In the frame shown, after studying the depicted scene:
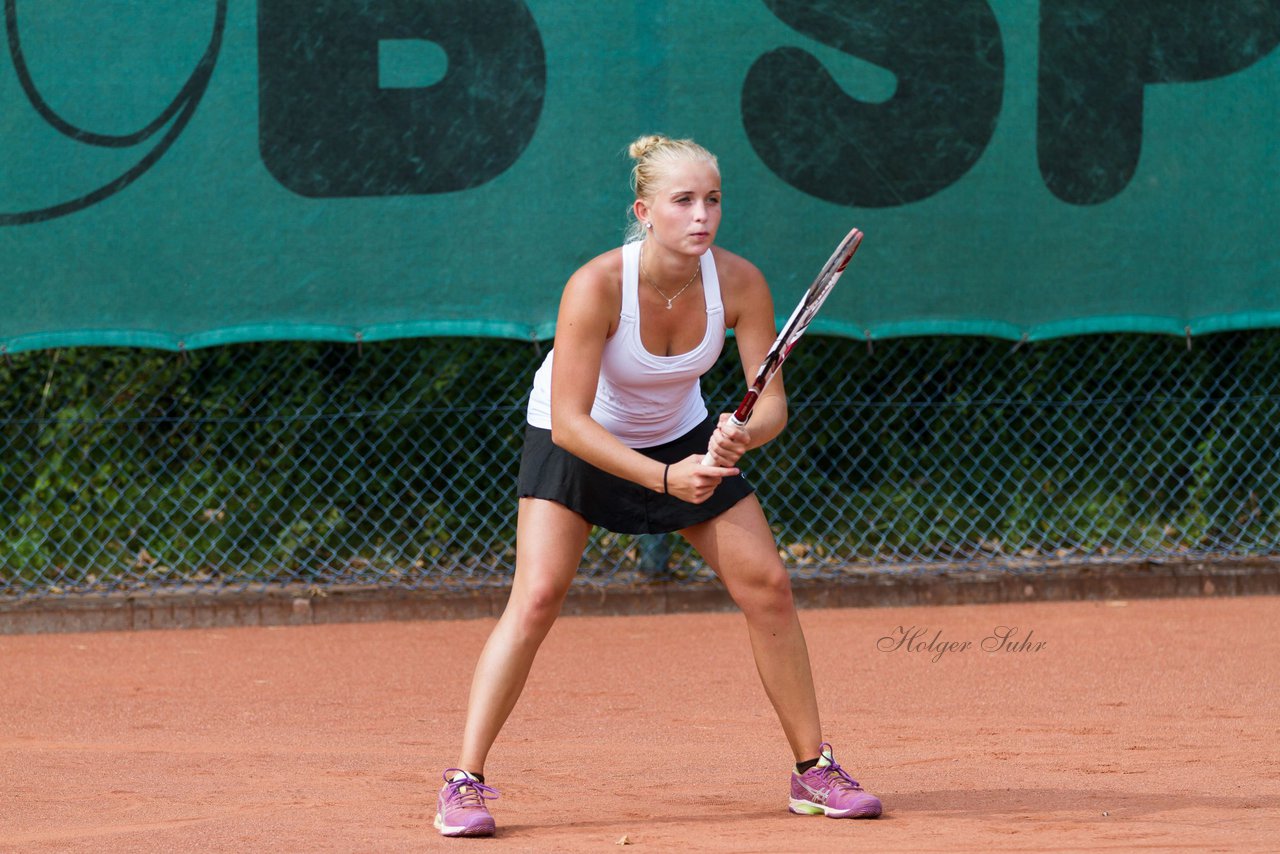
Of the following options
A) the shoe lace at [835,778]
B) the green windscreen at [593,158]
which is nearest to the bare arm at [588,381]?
the shoe lace at [835,778]

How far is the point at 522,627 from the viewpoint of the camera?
3.35 metres

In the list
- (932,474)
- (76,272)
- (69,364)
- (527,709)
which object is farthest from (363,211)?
(932,474)

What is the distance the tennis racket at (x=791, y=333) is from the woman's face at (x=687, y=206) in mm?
249

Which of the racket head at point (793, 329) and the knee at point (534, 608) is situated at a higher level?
the racket head at point (793, 329)

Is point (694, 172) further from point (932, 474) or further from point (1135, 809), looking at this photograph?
point (932, 474)

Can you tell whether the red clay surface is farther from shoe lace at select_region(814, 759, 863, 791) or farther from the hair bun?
the hair bun

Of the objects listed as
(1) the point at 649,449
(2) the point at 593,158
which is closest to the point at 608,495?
(1) the point at 649,449

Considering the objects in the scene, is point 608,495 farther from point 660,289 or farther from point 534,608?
point 660,289

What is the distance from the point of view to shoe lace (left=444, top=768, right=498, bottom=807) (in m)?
3.23

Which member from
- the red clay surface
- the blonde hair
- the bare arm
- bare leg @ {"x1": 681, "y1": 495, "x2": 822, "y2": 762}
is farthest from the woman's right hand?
the red clay surface

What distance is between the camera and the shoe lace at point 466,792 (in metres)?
3.23

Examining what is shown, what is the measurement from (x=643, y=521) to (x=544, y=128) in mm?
2705

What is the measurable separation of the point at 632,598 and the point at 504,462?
2.53 ft
